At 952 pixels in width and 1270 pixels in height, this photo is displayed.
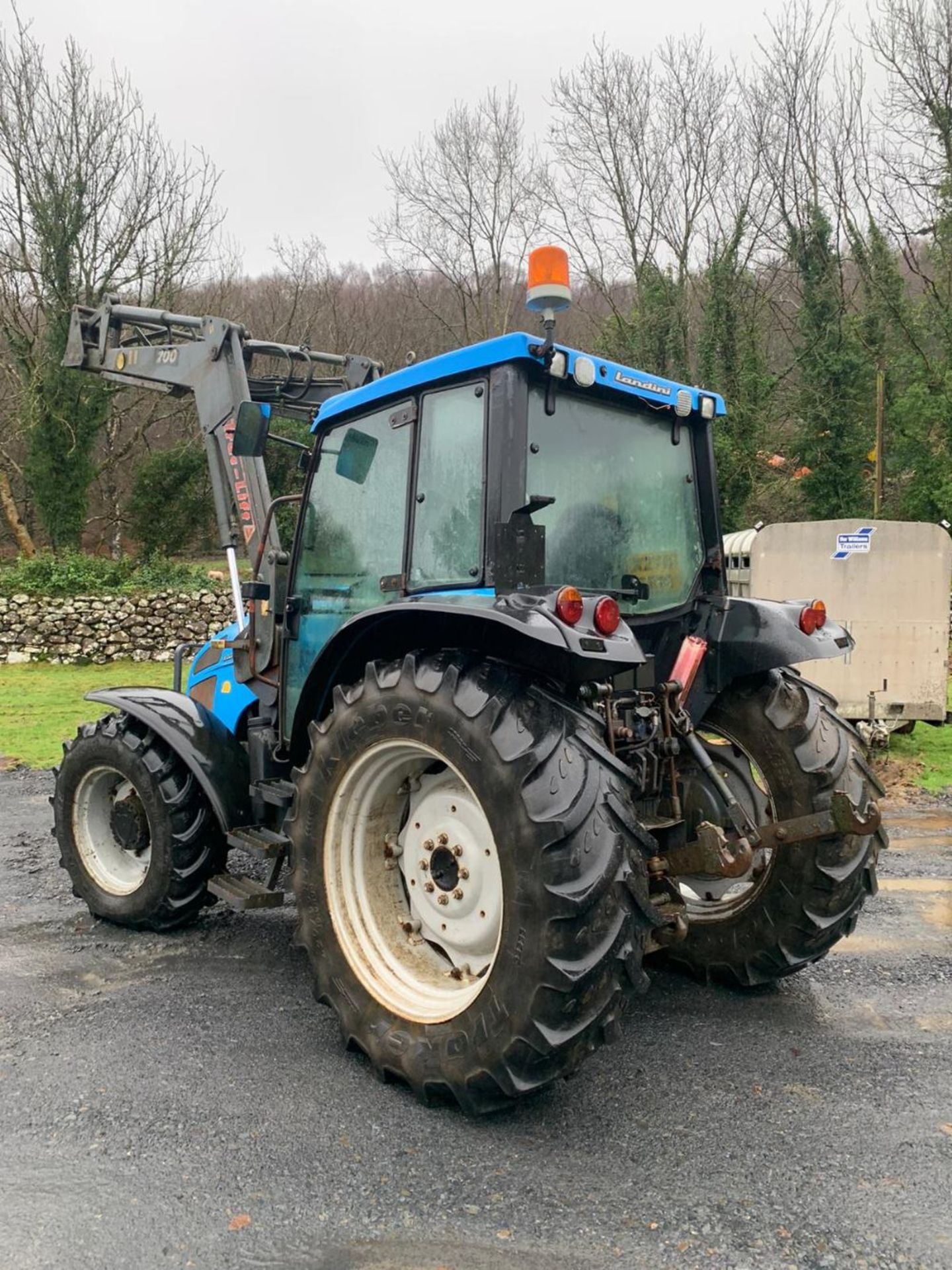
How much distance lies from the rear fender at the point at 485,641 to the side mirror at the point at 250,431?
1.01 meters

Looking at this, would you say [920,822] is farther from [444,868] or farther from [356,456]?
[356,456]

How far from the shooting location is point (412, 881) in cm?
323

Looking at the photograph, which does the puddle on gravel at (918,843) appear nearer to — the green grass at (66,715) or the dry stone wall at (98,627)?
the green grass at (66,715)

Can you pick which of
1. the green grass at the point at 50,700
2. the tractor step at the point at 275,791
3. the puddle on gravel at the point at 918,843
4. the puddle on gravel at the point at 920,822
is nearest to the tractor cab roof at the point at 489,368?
the tractor step at the point at 275,791

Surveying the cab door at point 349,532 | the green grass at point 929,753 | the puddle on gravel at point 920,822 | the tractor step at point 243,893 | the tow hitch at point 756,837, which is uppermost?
the cab door at point 349,532

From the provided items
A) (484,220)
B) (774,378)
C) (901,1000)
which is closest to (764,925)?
(901,1000)

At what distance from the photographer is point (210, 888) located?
4078mm

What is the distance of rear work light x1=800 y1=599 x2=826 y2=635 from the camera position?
3.68 metres

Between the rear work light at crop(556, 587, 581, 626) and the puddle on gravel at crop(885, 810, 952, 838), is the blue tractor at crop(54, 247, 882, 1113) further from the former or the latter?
the puddle on gravel at crop(885, 810, 952, 838)

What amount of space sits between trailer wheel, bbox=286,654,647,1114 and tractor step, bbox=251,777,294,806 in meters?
0.61

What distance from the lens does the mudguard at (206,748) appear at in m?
4.08

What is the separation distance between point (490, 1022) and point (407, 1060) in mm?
366

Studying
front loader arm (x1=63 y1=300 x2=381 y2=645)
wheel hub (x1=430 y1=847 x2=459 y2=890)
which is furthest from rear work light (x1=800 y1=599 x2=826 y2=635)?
front loader arm (x1=63 y1=300 x2=381 y2=645)

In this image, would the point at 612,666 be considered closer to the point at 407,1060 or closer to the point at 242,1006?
the point at 407,1060
